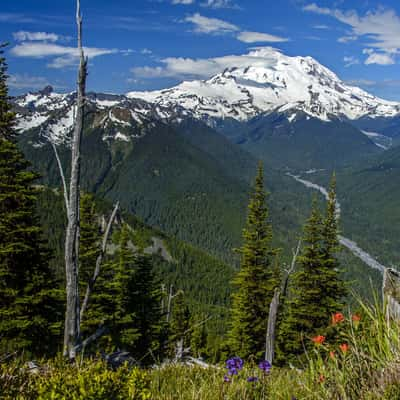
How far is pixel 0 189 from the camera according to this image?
1677cm

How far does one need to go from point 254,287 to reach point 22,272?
13.5 metres

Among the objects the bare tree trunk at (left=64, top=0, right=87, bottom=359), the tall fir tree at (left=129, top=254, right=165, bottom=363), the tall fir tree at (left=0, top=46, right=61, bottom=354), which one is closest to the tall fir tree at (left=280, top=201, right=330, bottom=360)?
the tall fir tree at (left=129, top=254, right=165, bottom=363)

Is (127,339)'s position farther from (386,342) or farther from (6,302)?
(386,342)

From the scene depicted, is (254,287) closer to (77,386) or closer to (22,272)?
(22,272)


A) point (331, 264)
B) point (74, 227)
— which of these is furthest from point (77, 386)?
point (331, 264)

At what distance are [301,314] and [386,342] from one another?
21161 mm

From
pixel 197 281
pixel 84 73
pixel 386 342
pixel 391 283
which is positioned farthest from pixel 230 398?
pixel 197 281

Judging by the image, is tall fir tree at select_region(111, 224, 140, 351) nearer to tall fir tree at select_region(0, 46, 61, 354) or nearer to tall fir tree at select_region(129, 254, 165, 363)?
tall fir tree at select_region(129, 254, 165, 363)

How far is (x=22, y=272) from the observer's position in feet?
54.5

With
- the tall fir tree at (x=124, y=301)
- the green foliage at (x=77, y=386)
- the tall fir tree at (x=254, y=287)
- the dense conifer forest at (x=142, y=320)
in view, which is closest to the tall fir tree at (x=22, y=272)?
the dense conifer forest at (x=142, y=320)

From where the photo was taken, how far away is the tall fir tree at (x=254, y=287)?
81.1 ft

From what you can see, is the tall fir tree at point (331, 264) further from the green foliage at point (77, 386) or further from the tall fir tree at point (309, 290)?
the green foliage at point (77, 386)

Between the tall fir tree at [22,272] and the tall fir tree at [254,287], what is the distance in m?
11.4

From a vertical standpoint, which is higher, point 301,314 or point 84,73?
point 84,73
